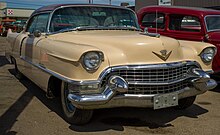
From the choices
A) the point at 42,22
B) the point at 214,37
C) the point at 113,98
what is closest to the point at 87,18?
the point at 42,22

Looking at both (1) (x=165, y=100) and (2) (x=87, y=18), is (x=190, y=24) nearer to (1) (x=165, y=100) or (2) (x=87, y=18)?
(2) (x=87, y=18)

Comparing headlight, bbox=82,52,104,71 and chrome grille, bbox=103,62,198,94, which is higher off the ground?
headlight, bbox=82,52,104,71

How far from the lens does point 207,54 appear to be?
451 cm

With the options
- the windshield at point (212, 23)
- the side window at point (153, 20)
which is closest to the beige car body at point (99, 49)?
the windshield at point (212, 23)

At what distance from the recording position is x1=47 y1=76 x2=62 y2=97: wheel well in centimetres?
445

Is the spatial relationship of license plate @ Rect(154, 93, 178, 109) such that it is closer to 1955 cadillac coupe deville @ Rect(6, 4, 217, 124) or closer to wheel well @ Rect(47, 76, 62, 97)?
1955 cadillac coupe deville @ Rect(6, 4, 217, 124)

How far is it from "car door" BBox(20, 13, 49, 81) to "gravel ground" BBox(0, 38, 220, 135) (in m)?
0.54

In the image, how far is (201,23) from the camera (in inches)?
262

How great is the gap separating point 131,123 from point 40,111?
1.44 metres

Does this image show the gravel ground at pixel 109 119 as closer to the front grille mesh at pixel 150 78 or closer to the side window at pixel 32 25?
the front grille mesh at pixel 150 78

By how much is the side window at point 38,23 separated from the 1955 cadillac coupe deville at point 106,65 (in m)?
0.12

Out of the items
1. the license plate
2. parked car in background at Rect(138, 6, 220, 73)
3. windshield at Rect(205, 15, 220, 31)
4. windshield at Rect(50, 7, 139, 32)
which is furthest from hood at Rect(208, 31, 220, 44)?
the license plate

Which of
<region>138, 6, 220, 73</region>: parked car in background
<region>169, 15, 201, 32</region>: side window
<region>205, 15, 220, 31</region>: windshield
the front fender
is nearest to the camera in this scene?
the front fender

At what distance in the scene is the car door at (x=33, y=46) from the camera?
195 inches
